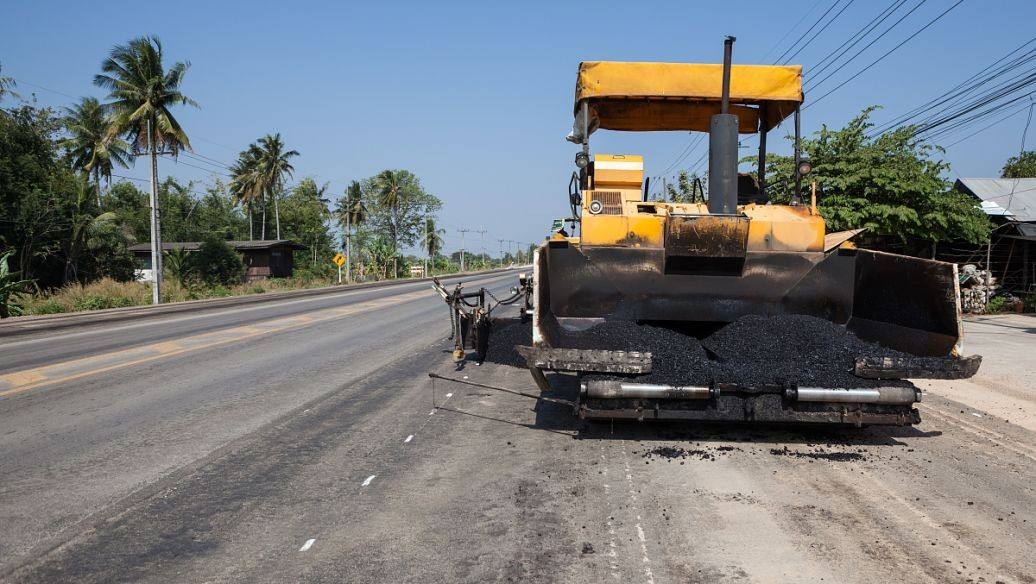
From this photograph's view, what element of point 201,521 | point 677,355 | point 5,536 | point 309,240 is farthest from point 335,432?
point 309,240

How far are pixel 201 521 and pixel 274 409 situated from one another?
3.25 metres

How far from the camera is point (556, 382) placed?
8.46m

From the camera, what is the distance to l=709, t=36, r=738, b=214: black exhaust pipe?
20.6 feet

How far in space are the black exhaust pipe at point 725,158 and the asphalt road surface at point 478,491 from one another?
2.04 meters

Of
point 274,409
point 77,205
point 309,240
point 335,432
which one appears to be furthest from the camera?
point 309,240

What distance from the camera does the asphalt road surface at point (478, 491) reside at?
11.5 feet

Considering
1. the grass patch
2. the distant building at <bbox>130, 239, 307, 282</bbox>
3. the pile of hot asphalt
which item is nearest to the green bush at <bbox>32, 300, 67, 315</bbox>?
the grass patch

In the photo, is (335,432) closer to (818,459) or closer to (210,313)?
(818,459)

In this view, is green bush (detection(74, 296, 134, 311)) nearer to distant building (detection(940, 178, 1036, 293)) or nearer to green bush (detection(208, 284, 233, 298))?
green bush (detection(208, 284, 233, 298))

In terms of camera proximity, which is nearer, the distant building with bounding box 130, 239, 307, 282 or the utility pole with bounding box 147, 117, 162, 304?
the utility pole with bounding box 147, 117, 162, 304

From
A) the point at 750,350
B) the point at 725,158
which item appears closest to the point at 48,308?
the point at 725,158

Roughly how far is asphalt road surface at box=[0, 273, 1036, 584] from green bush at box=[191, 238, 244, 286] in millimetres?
33436

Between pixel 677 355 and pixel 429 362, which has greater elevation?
pixel 677 355

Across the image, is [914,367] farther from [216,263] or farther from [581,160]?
[216,263]
